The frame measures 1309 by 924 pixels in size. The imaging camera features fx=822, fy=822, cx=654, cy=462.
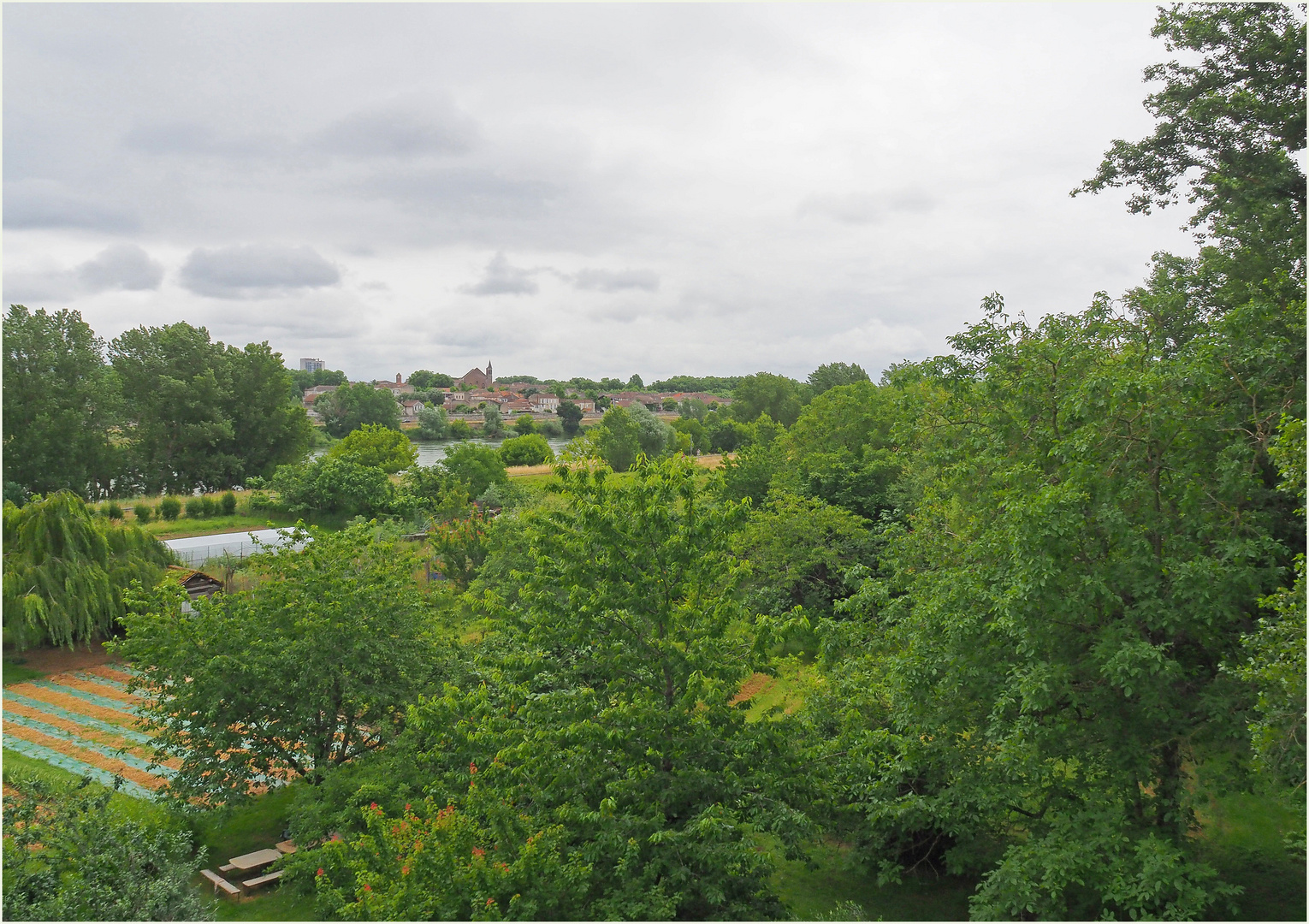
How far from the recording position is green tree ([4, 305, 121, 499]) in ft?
140

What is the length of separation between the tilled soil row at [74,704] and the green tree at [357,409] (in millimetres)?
75099

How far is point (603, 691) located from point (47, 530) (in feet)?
80.1

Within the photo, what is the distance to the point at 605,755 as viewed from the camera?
11.2 metres

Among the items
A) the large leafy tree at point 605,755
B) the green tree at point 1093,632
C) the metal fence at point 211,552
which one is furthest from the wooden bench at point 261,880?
the metal fence at point 211,552

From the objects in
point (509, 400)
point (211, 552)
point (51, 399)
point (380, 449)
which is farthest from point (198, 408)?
point (509, 400)

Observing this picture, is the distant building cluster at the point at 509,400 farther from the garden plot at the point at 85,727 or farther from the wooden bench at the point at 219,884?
the wooden bench at the point at 219,884

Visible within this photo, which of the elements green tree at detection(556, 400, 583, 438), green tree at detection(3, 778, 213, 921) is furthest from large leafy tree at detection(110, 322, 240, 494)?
green tree at detection(556, 400, 583, 438)

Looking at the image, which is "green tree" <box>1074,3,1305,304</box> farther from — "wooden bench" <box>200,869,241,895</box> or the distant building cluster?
the distant building cluster

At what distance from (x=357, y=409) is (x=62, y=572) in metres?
78.3

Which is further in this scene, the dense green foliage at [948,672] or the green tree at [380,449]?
the green tree at [380,449]

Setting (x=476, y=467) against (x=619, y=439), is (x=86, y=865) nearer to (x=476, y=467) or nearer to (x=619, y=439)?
(x=476, y=467)

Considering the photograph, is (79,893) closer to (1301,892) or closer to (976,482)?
(976,482)

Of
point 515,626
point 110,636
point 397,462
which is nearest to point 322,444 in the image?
point 397,462

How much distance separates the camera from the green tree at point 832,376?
82.1m
